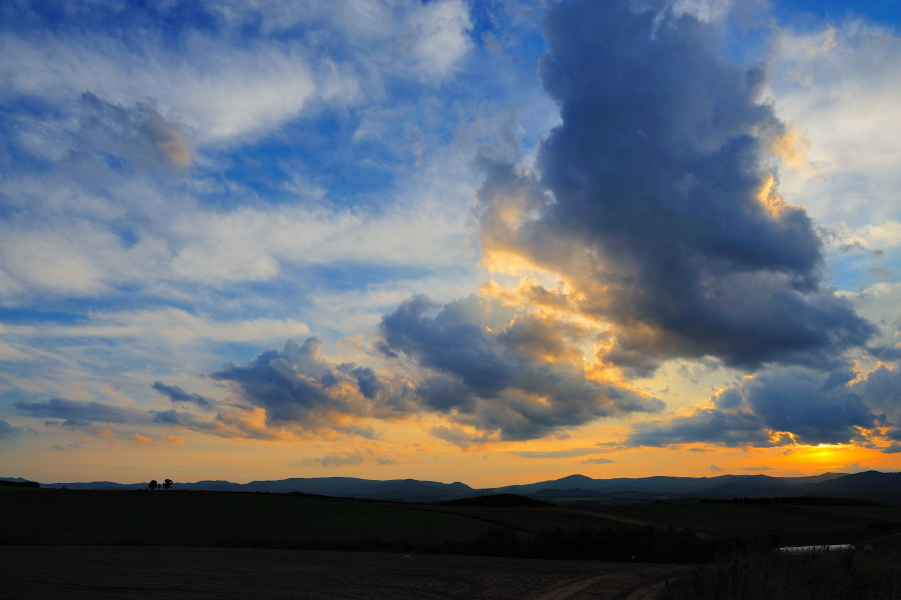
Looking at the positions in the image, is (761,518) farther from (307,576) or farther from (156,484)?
(156,484)

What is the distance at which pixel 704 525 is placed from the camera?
65500mm

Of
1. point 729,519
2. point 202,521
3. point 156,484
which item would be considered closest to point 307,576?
point 202,521

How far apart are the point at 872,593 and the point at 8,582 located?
2830 centimetres

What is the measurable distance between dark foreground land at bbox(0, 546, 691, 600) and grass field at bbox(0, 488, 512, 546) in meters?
9.76

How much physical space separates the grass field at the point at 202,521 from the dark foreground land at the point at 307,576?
9758mm

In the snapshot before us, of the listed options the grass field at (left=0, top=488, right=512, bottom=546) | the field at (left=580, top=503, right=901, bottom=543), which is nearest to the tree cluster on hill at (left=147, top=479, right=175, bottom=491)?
the grass field at (left=0, top=488, right=512, bottom=546)

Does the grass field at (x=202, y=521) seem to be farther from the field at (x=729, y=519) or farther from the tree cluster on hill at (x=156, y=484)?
the tree cluster on hill at (x=156, y=484)

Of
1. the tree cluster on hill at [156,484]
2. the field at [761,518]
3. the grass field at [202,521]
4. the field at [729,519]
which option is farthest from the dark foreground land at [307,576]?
the tree cluster on hill at [156,484]

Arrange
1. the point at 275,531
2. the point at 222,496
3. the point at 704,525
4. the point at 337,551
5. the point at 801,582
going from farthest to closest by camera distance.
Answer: the point at 222,496 → the point at 704,525 → the point at 275,531 → the point at 337,551 → the point at 801,582

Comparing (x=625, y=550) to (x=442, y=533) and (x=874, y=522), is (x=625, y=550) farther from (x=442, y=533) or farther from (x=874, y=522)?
(x=874, y=522)

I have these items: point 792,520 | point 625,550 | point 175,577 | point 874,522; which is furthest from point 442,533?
point 874,522

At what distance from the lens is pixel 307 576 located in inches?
964

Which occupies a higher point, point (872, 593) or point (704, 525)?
point (872, 593)

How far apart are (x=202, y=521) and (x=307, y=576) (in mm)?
39674
